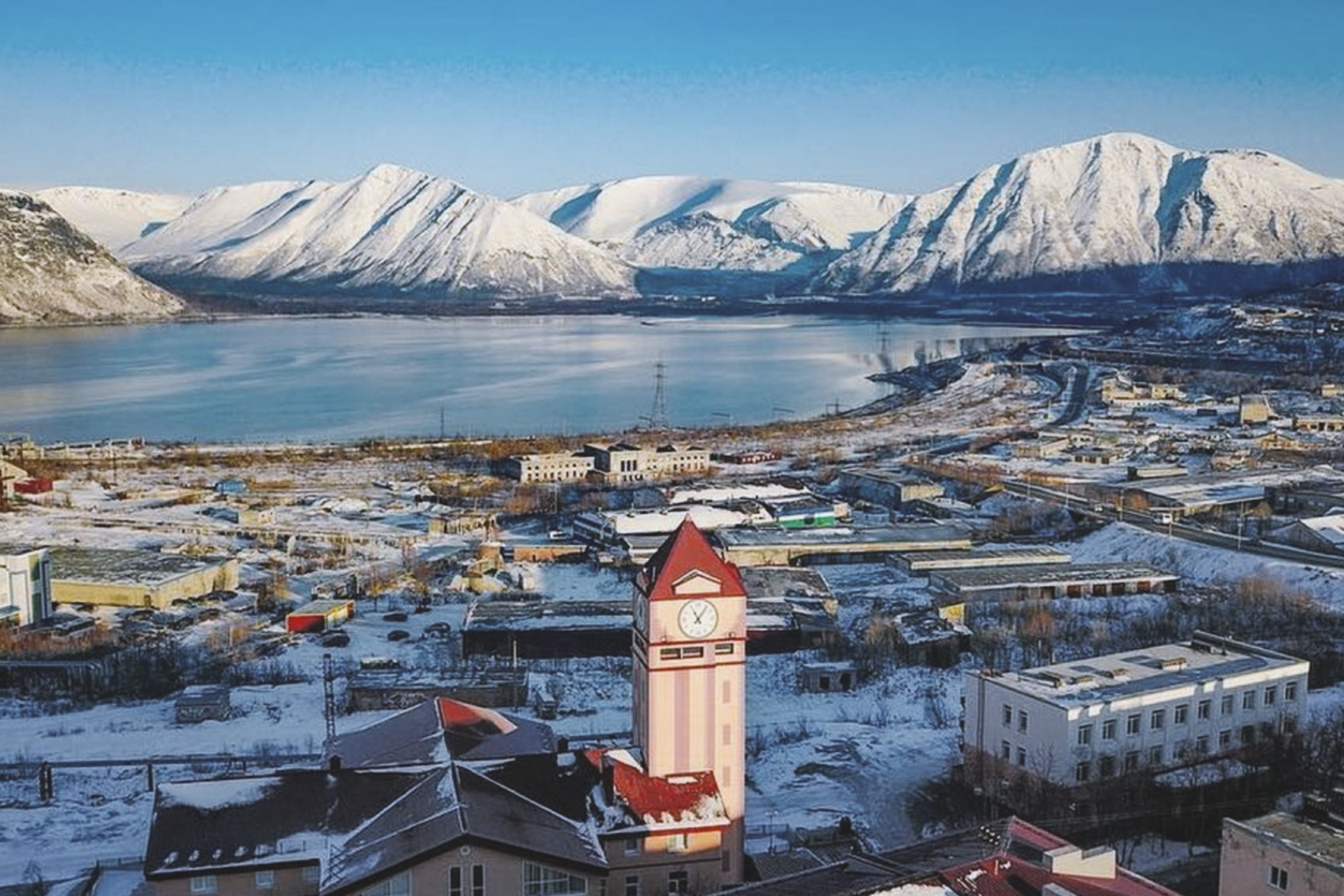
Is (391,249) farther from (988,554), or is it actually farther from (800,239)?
(988,554)

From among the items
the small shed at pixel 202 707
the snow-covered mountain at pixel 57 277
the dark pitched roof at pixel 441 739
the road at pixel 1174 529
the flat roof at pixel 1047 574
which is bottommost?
the small shed at pixel 202 707

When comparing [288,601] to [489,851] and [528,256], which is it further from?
[528,256]

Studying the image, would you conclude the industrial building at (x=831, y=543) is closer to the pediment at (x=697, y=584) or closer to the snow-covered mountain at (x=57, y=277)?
the pediment at (x=697, y=584)

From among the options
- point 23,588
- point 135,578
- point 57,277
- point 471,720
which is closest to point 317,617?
point 135,578

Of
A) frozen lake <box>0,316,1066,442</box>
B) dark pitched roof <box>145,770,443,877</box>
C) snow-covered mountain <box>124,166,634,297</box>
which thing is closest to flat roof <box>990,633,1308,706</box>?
dark pitched roof <box>145,770,443,877</box>

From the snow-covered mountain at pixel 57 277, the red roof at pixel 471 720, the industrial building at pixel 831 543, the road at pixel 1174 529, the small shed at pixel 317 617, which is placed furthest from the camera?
the snow-covered mountain at pixel 57 277

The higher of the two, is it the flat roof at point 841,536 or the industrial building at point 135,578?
the flat roof at point 841,536

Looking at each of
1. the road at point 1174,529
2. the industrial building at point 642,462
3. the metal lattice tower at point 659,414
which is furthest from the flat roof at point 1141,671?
the metal lattice tower at point 659,414
